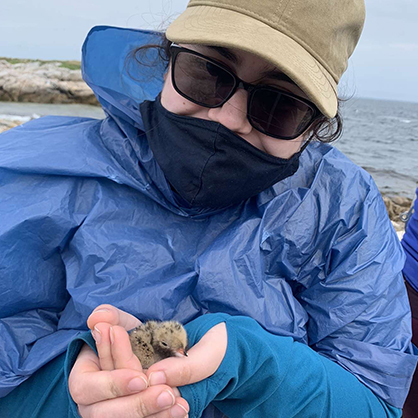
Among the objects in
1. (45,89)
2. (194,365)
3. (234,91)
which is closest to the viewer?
(194,365)

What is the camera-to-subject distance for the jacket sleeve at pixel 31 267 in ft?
5.22

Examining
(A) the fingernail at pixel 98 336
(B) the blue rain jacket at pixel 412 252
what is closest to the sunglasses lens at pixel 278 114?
(A) the fingernail at pixel 98 336

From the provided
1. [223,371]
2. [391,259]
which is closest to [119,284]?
[223,371]

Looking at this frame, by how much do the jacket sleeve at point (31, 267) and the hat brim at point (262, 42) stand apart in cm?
81

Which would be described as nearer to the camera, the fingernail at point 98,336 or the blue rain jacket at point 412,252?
the fingernail at point 98,336

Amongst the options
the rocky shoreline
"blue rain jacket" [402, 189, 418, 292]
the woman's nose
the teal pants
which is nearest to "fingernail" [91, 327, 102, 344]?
the teal pants

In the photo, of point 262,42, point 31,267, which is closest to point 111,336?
point 31,267

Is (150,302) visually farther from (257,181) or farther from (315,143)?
(315,143)

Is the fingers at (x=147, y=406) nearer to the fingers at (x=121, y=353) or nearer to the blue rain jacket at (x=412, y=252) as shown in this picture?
the fingers at (x=121, y=353)

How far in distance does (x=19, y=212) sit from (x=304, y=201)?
3.96 ft

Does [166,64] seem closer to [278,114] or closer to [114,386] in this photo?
[278,114]

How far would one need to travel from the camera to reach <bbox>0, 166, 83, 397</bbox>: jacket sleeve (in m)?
1.59

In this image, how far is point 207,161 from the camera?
1.64 meters

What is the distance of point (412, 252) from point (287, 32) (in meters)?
2.32
